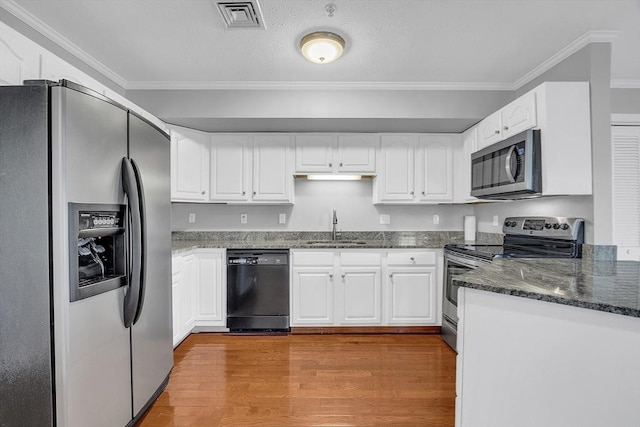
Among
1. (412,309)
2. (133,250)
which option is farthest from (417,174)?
(133,250)

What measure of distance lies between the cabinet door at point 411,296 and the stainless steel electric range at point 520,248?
140mm

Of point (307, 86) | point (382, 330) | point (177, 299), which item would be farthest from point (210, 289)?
point (307, 86)

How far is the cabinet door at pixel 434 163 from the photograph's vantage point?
3.34 meters

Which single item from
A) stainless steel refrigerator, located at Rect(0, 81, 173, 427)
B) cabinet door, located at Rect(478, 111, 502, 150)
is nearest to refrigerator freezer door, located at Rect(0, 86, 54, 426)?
stainless steel refrigerator, located at Rect(0, 81, 173, 427)

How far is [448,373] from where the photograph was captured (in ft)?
7.54

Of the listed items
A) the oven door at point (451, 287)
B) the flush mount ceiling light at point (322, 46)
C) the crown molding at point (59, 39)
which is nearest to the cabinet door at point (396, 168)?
the oven door at point (451, 287)

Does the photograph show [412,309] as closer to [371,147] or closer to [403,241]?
[403,241]

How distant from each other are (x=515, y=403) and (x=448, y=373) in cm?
140

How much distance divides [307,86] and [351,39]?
A: 2.58ft

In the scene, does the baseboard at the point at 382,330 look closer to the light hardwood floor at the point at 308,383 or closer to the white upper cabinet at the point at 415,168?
the light hardwood floor at the point at 308,383

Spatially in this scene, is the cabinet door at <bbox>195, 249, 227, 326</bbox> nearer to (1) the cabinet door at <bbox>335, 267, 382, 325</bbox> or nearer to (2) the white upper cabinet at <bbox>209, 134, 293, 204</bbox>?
(2) the white upper cabinet at <bbox>209, 134, 293, 204</bbox>

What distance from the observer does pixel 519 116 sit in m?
2.33

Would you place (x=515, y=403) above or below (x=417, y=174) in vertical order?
below

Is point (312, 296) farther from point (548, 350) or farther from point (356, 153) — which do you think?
point (548, 350)
